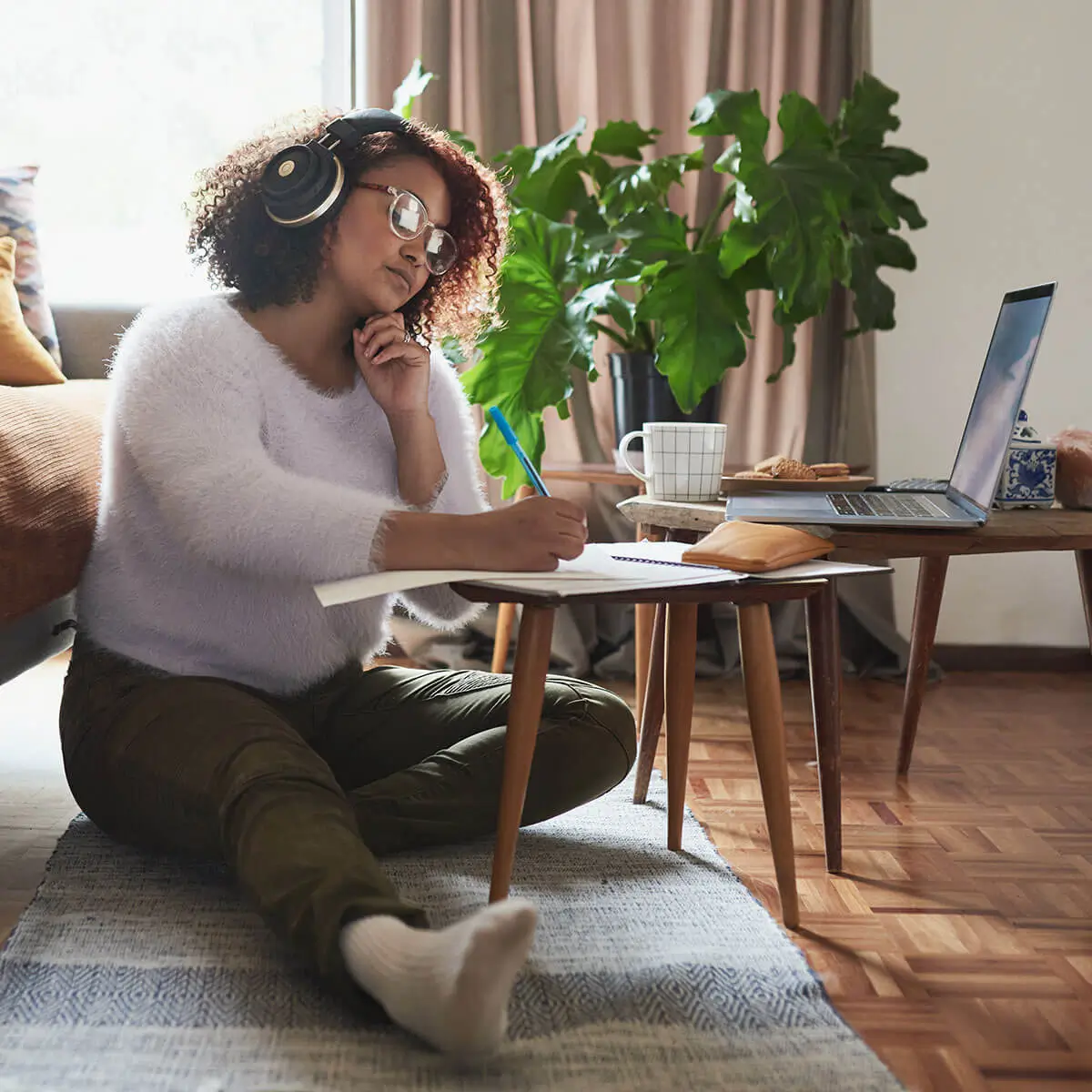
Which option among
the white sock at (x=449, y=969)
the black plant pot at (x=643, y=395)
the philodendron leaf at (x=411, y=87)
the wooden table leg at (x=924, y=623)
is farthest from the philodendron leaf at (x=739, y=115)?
the white sock at (x=449, y=969)

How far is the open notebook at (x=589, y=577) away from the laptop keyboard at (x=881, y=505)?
0.26 m

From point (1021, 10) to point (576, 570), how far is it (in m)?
2.20

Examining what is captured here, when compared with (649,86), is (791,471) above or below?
below

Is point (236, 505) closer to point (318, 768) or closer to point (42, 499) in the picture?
point (318, 768)

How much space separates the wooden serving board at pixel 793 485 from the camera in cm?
169

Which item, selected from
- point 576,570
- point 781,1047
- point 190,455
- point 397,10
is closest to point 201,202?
point 190,455

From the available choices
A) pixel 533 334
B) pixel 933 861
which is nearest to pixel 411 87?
pixel 533 334

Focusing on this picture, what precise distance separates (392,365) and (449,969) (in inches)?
28.4

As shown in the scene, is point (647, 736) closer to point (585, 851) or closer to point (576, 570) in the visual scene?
point (585, 851)

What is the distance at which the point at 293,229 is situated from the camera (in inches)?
53.4

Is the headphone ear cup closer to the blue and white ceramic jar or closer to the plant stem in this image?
the blue and white ceramic jar

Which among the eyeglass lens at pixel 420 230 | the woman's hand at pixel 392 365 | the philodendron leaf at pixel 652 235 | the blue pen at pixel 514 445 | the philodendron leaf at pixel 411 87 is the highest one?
the philodendron leaf at pixel 411 87

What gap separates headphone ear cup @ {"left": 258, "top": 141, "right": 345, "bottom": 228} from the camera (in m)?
1.31

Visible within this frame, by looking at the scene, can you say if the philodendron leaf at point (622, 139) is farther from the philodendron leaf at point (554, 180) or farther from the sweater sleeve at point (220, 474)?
the sweater sleeve at point (220, 474)
